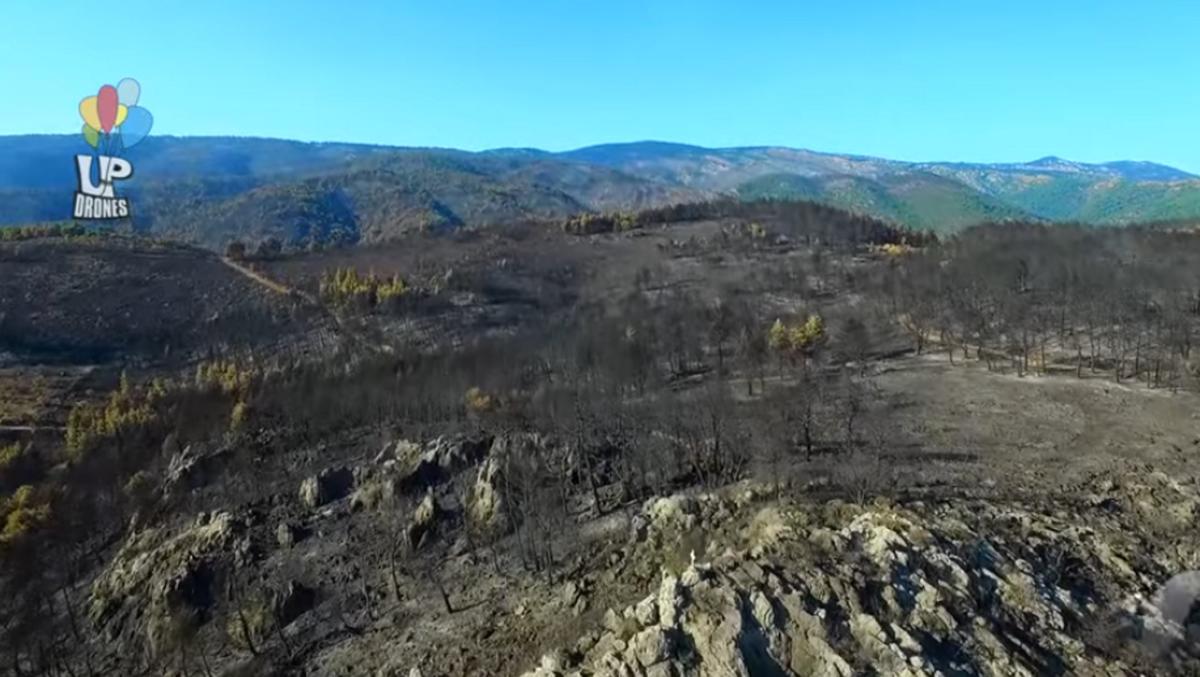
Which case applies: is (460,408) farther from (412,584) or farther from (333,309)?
(333,309)

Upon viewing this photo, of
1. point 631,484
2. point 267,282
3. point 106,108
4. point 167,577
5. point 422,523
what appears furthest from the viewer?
point 267,282

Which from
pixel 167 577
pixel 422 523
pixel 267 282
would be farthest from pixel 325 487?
pixel 267 282

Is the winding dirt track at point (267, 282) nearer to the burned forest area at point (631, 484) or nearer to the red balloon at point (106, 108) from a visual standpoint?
the burned forest area at point (631, 484)

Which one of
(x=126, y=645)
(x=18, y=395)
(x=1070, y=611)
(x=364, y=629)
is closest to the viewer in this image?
(x=1070, y=611)

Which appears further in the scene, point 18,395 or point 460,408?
point 18,395

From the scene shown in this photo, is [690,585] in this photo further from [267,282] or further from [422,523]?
[267,282]

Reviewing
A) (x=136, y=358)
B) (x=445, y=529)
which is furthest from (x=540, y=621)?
(x=136, y=358)

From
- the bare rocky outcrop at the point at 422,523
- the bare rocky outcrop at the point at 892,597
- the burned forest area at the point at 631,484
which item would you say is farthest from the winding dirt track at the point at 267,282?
the bare rocky outcrop at the point at 892,597

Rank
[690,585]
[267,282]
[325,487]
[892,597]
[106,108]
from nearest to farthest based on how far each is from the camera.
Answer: [690,585] < [892,597] < [325,487] < [106,108] < [267,282]
